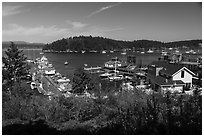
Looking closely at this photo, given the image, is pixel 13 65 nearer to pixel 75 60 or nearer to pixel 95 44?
pixel 75 60

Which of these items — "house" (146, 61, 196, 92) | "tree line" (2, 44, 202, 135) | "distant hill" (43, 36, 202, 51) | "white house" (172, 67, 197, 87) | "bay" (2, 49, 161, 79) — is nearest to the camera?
"tree line" (2, 44, 202, 135)

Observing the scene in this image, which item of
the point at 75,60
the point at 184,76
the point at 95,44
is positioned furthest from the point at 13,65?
the point at 95,44

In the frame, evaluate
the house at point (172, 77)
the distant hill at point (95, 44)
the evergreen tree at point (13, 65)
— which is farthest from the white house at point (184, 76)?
the distant hill at point (95, 44)

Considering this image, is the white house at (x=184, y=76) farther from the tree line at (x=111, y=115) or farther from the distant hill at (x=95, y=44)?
the distant hill at (x=95, y=44)

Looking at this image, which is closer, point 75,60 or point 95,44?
point 75,60

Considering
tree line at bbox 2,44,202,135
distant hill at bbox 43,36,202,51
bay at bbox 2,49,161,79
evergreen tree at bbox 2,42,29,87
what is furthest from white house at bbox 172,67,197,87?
distant hill at bbox 43,36,202,51

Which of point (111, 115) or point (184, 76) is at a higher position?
point (111, 115)

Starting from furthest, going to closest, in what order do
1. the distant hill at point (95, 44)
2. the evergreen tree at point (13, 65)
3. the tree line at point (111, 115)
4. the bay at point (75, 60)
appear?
the distant hill at point (95, 44), the bay at point (75, 60), the evergreen tree at point (13, 65), the tree line at point (111, 115)

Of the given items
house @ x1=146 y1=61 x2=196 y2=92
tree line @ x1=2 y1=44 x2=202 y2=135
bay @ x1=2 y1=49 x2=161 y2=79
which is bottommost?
bay @ x1=2 y1=49 x2=161 y2=79

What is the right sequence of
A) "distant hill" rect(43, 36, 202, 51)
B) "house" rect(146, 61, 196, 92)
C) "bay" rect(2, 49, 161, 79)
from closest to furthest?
1. "house" rect(146, 61, 196, 92)
2. "bay" rect(2, 49, 161, 79)
3. "distant hill" rect(43, 36, 202, 51)

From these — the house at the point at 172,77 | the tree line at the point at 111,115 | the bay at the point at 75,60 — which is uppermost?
the tree line at the point at 111,115

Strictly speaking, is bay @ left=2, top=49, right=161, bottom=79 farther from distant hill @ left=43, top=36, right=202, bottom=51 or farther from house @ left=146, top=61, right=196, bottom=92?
house @ left=146, top=61, right=196, bottom=92

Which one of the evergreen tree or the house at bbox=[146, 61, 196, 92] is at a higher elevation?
the evergreen tree

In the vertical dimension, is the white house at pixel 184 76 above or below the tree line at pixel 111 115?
below
